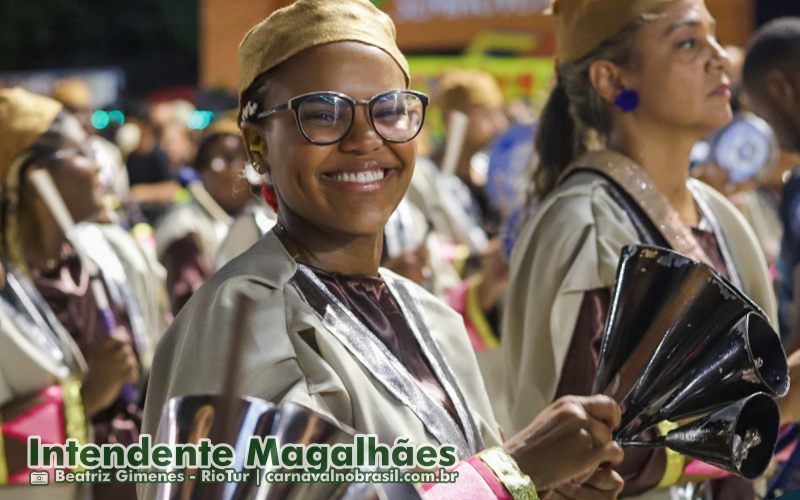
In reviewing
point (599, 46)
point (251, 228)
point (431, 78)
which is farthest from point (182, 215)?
point (431, 78)

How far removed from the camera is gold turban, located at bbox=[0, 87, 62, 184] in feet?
15.8

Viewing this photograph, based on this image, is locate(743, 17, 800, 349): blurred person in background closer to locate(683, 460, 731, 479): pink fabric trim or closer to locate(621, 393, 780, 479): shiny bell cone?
locate(683, 460, 731, 479): pink fabric trim

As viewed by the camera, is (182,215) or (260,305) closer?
(260,305)

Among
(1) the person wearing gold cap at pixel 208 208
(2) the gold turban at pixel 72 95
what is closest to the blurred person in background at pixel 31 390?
(1) the person wearing gold cap at pixel 208 208

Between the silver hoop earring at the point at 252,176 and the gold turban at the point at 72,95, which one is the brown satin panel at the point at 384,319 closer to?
the silver hoop earring at the point at 252,176

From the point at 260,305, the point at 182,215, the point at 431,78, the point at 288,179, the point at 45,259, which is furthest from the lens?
the point at 431,78

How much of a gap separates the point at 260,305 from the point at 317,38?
49 centimetres

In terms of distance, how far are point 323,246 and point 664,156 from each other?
4.51 feet

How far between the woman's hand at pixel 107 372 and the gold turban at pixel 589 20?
5.08 feet

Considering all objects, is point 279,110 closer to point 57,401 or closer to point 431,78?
point 57,401

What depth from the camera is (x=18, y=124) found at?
4.82 m

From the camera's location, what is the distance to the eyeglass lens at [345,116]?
2500mm

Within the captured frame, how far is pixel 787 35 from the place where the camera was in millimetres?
4320

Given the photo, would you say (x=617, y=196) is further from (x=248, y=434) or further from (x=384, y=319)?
(x=248, y=434)
